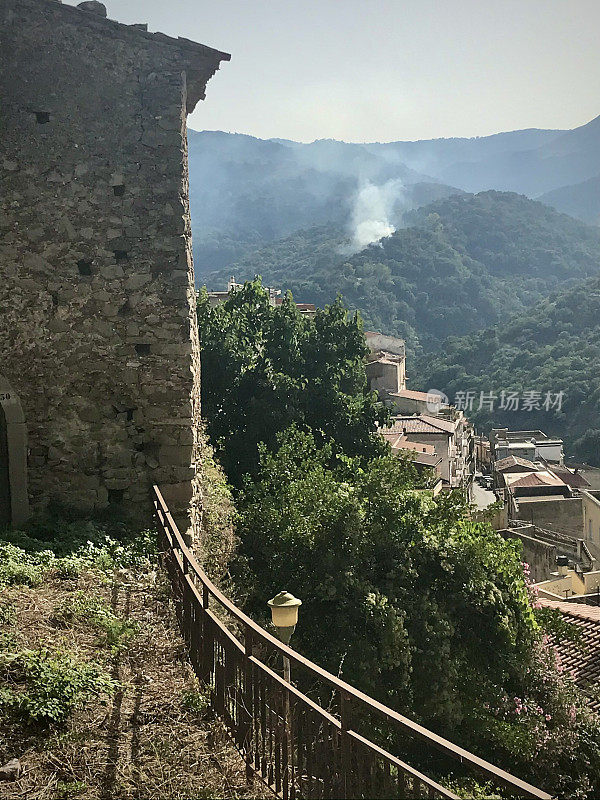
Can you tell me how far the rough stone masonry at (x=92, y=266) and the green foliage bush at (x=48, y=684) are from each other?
387 cm

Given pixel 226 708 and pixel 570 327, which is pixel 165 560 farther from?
pixel 570 327

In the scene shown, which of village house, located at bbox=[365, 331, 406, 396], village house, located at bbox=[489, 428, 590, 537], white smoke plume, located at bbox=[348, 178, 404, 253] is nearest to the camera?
village house, located at bbox=[489, 428, 590, 537]

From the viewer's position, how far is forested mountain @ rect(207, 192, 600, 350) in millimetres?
102000

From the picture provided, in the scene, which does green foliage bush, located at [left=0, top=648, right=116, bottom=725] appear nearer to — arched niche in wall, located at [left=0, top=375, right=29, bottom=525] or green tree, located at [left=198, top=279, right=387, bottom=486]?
arched niche in wall, located at [left=0, top=375, right=29, bottom=525]

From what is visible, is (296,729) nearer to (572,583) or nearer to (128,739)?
(128,739)

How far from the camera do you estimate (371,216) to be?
173375 millimetres

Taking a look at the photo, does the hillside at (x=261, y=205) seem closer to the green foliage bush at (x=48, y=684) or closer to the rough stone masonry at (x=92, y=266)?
the rough stone masonry at (x=92, y=266)

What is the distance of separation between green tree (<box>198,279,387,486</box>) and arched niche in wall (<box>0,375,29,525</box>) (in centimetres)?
664

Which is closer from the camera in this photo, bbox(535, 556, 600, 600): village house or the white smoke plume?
bbox(535, 556, 600, 600): village house

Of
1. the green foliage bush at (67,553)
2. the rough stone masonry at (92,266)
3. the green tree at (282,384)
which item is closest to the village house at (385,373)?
the green tree at (282,384)

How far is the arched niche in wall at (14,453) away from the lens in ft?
28.6

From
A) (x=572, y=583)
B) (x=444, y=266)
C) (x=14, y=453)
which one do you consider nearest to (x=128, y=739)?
(x=14, y=453)

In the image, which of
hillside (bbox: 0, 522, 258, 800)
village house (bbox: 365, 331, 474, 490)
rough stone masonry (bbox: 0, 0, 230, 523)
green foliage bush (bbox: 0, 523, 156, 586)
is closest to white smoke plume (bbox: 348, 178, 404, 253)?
village house (bbox: 365, 331, 474, 490)

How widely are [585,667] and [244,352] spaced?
9225 mm
